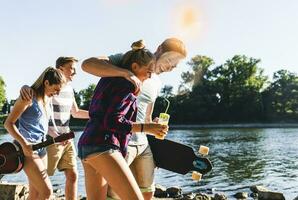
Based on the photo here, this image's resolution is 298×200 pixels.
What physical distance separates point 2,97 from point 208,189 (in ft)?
297

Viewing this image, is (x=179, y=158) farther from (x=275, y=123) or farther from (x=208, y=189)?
(x=275, y=123)

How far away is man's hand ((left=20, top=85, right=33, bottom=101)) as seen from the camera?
14.1 ft

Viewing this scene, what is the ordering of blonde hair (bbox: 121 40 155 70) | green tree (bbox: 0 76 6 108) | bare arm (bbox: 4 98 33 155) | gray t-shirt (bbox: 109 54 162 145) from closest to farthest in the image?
blonde hair (bbox: 121 40 155 70) < gray t-shirt (bbox: 109 54 162 145) < bare arm (bbox: 4 98 33 155) < green tree (bbox: 0 76 6 108)

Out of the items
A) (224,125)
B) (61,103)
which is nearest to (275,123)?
(224,125)

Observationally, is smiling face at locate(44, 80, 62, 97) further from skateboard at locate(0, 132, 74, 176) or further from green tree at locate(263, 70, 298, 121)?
green tree at locate(263, 70, 298, 121)

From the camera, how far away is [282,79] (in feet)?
311

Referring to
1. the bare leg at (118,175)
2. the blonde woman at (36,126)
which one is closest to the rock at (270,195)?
the blonde woman at (36,126)

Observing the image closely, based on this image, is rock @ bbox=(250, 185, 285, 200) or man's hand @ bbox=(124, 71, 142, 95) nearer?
man's hand @ bbox=(124, 71, 142, 95)

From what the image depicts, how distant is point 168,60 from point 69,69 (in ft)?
6.16

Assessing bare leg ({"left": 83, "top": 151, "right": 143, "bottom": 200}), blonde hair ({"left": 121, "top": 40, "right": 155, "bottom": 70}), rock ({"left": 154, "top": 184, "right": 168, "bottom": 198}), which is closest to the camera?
bare leg ({"left": 83, "top": 151, "right": 143, "bottom": 200})

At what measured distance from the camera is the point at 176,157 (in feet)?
14.5

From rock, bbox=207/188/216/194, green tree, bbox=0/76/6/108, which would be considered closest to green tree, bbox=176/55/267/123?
green tree, bbox=0/76/6/108

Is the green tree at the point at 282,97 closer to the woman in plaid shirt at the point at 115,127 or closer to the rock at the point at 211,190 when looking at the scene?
the rock at the point at 211,190

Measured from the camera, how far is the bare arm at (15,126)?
4.22 metres
